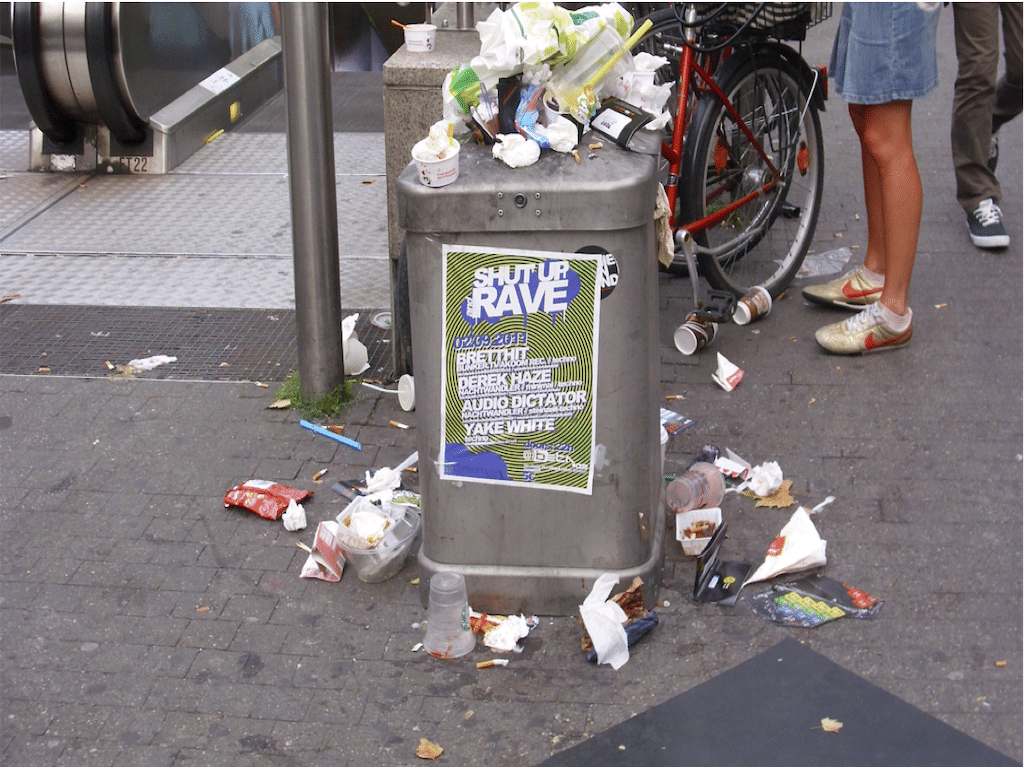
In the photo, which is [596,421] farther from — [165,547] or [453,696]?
[165,547]

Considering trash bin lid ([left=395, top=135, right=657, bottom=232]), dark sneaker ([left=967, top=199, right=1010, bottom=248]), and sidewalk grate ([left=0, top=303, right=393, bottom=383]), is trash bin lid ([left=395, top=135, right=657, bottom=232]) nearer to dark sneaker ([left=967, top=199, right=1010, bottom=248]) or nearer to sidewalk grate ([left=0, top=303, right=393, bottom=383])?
sidewalk grate ([left=0, top=303, right=393, bottom=383])

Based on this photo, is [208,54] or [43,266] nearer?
[43,266]

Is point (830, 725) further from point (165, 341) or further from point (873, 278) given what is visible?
point (165, 341)

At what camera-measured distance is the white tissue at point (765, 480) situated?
3.70 m

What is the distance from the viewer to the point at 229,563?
3.43 meters

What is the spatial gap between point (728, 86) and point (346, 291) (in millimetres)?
2010

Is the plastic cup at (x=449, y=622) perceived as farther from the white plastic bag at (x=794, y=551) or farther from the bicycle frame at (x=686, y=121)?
the bicycle frame at (x=686, y=121)

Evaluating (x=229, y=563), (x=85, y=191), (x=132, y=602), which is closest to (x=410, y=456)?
(x=229, y=563)

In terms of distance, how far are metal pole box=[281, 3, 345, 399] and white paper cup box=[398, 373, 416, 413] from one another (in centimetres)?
26

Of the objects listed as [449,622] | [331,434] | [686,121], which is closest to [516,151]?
[449,622]

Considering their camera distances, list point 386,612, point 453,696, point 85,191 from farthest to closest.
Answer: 1. point 85,191
2. point 386,612
3. point 453,696

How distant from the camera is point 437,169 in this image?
2.71 metres

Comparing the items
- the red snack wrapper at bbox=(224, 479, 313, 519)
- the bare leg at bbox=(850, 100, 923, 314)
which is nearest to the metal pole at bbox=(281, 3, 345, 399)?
the red snack wrapper at bbox=(224, 479, 313, 519)

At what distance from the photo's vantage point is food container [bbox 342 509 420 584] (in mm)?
3303
